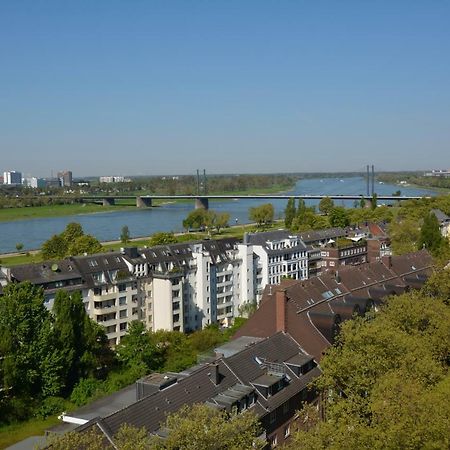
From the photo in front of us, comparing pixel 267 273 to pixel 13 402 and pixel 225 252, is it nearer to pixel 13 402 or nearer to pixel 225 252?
pixel 225 252

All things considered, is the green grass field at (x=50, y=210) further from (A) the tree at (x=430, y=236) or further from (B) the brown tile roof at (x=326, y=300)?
(B) the brown tile roof at (x=326, y=300)

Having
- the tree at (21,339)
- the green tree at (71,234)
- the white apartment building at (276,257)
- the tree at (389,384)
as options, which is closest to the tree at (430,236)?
the white apartment building at (276,257)

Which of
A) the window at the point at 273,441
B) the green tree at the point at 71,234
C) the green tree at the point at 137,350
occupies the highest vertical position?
the green tree at the point at 71,234

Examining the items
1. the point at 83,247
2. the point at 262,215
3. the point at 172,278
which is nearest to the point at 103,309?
the point at 172,278

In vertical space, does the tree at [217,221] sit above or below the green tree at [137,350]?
above

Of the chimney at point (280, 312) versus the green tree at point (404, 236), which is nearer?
the chimney at point (280, 312)

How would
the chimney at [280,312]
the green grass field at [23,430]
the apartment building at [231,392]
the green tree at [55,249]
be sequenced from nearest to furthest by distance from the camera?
the apartment building at [231,392]
the green grass field at [23,430]
the chimney at [280,312]
the green tree at [55,249]

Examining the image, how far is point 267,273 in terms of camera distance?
4275cm

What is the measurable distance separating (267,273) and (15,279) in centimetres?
1768

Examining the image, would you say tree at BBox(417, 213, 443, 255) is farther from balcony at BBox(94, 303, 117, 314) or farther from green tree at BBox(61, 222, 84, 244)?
green tree at BBox(61, 222, 84, 244)

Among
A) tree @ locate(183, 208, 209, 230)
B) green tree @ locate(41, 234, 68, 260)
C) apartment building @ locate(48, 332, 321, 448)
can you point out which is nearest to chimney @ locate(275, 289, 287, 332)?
apartment building @ locate(48, 332, 321, 448)

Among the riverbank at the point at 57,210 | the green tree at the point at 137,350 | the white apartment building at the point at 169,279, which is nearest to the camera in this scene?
the green tree at the point at 137,350

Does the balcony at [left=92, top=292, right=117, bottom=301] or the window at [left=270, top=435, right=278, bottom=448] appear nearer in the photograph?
the window at [left=270, top=435, right=278, bottom=448]

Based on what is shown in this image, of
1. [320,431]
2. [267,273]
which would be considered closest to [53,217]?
[267,273]
